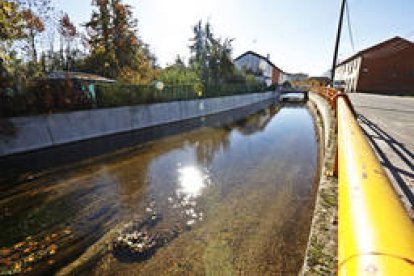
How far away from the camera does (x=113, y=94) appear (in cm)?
1067

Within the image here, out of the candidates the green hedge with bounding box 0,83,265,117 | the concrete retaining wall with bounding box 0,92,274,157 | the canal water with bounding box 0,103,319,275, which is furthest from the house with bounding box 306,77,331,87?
the canal water with bounding box 0,103,319,275

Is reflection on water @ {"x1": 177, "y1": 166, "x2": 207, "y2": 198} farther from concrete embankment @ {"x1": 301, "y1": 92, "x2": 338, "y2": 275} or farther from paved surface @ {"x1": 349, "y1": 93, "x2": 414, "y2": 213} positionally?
paved surface @ {"x1": 349, "y1": 93, "x2": 414, "y2": 213}

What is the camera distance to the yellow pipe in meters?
0.67

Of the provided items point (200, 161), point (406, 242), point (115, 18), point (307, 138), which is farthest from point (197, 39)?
point (406, 242)

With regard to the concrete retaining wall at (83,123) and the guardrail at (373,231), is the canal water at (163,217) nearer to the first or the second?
the guardrail at (373,231)

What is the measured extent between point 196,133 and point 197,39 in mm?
19042

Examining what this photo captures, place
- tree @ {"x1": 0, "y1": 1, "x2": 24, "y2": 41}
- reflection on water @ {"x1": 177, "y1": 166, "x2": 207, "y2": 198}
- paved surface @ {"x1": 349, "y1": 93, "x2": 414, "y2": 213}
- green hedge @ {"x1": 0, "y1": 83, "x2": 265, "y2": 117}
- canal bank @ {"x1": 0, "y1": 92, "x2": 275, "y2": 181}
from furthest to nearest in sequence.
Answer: green hedge @ {"x1": 0, "y1": 83, "x2": 265, "y2": 117} → tree @ {"x1": 0, "y1": 1, "x2": 24, "y2": 41} → canal bank @ {"x1": 0, "y1": 92, "x2": 275, "y2": 181} → reflection on water @ {"x1": 177, "y1": 166, "x2": 207, "y2": 198} → paved surface @ {"x1": 349, "y1": 93, "x2": 414, "y2": 213}

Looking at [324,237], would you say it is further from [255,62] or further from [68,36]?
[255,62]

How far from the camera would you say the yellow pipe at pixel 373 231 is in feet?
2.20

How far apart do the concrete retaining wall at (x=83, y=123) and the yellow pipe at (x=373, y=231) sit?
9498 mm

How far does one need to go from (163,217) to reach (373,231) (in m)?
3.41

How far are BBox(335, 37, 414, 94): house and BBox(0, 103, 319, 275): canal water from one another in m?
31.9

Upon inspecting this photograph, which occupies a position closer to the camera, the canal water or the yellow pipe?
the yellow pipe

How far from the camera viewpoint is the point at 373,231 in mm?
832
